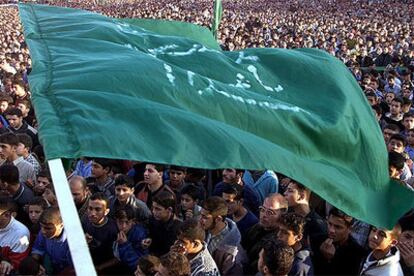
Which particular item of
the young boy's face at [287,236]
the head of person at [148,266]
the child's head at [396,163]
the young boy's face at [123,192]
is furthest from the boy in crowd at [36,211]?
the child's head at [396,163]

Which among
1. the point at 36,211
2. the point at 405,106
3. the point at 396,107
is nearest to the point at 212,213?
the point at 36,211

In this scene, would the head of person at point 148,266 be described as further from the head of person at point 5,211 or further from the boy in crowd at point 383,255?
the boy in crowd at point 383,255

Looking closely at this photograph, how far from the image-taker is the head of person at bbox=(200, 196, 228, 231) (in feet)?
11.7

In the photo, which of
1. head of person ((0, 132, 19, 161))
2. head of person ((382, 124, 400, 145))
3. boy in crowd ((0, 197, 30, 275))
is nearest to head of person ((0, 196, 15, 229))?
boy in crowd ((0, 197, 30, 275))

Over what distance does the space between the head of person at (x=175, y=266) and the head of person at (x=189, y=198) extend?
1266 millimetres

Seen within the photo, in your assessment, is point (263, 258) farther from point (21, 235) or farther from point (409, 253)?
point (21, 235)

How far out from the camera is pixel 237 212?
4059mm

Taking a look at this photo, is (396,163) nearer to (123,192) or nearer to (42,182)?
(123,192)

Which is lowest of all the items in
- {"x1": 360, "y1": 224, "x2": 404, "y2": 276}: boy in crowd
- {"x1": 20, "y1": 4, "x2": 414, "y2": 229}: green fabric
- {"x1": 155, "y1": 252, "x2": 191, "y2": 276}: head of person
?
{"x1": 360, "y1": 224, "x2": 404, "y2": 276}: boy in crowd

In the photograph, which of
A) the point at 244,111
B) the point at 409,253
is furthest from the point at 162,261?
the point at 409,253

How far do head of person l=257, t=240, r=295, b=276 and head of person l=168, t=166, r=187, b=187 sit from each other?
177 centimetres

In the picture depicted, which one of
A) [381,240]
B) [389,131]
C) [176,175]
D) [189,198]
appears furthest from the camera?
[389,131]

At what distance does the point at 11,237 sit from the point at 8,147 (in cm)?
140

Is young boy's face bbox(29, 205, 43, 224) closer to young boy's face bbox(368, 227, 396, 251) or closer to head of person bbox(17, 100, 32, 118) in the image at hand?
young boy's face bbox(368, 227, 396, 251)
